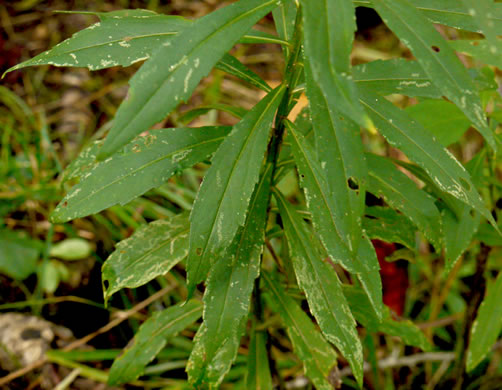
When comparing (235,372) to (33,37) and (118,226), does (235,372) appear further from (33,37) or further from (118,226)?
(33,37)

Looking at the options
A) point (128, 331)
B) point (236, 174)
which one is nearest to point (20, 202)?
point (128, 331)

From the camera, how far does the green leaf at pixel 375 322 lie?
47.9 inches

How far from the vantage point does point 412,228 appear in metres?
1.16

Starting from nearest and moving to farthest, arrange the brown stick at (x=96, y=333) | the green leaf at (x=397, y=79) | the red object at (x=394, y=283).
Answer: the green leaf at (x=397, y=79), the brown stick at (x=96, y=333), the red object at (x=394, y=283)

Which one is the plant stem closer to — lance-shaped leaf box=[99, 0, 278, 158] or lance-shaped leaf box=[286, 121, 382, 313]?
lance-shaped leaf box=[286, 121, 382, 313]

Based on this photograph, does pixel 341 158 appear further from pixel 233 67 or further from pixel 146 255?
pixel 146 255

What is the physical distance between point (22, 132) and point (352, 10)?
2032 millimetres

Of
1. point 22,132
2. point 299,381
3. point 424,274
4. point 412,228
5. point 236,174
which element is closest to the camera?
point 236,174

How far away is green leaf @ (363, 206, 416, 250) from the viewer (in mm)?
1141

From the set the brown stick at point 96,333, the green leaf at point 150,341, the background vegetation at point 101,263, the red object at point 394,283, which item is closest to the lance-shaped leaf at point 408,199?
the background vegetation at point 101,263

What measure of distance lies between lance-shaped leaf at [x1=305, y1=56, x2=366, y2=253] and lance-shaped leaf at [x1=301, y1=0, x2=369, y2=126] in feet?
0.37

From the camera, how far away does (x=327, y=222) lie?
2.89ft

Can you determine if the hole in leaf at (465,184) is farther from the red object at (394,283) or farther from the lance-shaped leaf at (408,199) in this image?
the red object at (394,283)

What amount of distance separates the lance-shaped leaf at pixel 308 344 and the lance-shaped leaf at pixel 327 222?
259 mm
